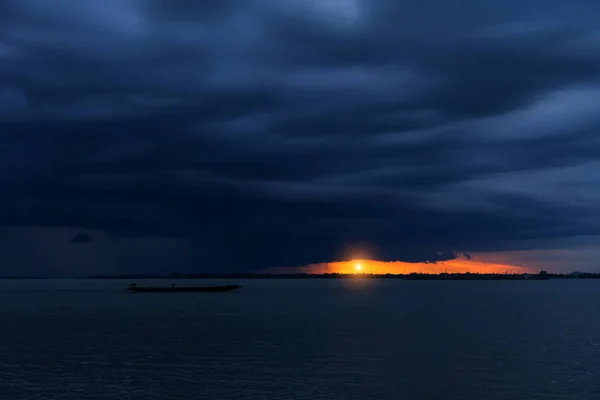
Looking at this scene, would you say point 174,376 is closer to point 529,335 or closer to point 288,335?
point 288,335

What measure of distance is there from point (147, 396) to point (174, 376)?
8.51m

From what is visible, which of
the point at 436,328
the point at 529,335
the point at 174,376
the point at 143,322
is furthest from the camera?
the point at 143,322

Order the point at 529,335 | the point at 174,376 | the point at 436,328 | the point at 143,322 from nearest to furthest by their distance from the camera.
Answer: the point at 174,376 → the point at 529,335 → the point at 436,328 → the point at 143,322

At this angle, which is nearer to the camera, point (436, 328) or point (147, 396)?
point (147, 396)

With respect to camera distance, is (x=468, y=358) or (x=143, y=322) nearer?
(x=468, y=358)

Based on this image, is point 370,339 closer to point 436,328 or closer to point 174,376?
point 436,328

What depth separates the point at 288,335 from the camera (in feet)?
302

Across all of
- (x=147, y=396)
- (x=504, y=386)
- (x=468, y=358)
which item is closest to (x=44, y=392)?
(x=147, y=396)

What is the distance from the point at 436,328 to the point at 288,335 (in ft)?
88.7

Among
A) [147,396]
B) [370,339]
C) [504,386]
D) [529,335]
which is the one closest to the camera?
[147,396]

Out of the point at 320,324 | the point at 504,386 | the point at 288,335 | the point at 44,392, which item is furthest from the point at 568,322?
the point at 44,392

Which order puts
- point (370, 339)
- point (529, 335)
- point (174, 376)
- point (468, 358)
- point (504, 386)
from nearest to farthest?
point (504, 386), point (174, 376), point (468, 358), point (370, 339), point (529, 335)

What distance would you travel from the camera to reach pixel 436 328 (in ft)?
351

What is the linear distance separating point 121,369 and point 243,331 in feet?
120
